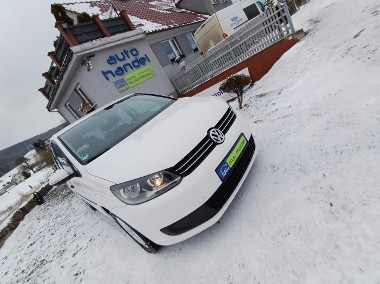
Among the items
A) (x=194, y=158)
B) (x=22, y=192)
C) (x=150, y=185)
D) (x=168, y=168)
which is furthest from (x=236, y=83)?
(x=22, y=192)

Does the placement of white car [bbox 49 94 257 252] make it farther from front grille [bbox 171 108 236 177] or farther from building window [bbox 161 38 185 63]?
building window [bbox 161 38 185 63]

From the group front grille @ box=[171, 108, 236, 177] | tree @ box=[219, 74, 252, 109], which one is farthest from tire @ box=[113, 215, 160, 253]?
tree @ box=[219, 74, 252, 109]

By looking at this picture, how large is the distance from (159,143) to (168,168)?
42 cm

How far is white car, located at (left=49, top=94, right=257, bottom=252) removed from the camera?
2.35 meters

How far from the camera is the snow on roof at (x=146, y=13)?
15.5 metres

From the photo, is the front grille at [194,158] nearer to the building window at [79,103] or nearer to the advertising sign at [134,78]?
→ the advertising sign at [134,78]

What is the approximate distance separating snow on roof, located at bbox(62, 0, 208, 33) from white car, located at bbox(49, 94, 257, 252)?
39.9ft

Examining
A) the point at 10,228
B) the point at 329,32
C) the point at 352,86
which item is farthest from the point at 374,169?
the point at 10,228

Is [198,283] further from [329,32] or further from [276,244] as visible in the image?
[329,32]

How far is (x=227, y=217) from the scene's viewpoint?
2.81m

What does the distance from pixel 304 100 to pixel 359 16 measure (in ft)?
11.9

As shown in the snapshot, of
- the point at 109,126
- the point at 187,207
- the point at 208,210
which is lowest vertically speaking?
the point at 208,210

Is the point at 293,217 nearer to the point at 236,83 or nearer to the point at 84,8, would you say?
the point at 236,83

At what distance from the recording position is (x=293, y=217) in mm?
2305
